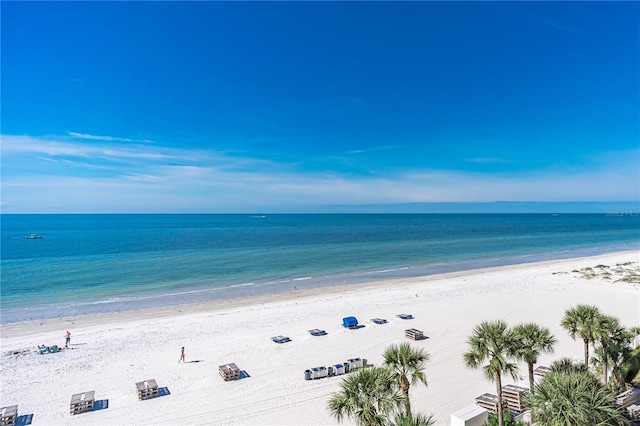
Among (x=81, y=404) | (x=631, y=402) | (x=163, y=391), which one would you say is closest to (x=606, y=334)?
(x=631, y=402)

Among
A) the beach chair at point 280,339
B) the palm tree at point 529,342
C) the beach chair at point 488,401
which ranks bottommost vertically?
the beach chair at point 280,339

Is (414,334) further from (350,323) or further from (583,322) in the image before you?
(583,322)

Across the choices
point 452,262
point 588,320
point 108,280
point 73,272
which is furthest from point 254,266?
point 588,320

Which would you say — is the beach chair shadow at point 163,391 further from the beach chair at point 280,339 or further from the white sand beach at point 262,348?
the beach chair at point 280,339

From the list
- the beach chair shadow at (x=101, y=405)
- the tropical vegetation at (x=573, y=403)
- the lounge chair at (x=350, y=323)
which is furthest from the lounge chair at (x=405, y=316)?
the beach chair shadow at (x=101, y=405)

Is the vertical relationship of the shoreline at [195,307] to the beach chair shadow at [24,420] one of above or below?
below

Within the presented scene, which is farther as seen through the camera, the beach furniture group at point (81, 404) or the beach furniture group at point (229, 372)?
the beach furniture group at point (229, 372)
